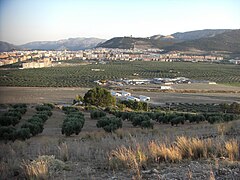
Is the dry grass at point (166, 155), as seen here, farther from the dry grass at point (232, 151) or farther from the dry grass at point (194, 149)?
the dry grass at point (232, 151)

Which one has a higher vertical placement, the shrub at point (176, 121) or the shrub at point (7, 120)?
the shrub at point (7, 120)

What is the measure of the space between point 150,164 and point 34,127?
11.8 metres

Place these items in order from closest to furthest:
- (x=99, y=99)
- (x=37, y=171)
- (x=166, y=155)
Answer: (x=37, y=171), (x=166, y=155), (x=99, y=99)

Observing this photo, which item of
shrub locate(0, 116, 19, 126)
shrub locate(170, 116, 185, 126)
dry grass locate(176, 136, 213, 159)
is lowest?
shrub locate(170, 116, 185, 126)

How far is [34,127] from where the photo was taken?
16766 mm

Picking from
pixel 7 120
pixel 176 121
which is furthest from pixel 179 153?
pixel 7 120

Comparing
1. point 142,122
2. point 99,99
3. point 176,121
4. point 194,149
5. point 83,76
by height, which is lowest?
Answer: point 83,76

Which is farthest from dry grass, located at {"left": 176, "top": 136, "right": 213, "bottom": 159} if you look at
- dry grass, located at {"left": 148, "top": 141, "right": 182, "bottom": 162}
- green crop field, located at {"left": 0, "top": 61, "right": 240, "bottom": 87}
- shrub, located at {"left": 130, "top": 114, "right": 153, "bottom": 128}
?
green crop field, located at {"left": 0, "top": 61, "right": 240, "bottom": 87}

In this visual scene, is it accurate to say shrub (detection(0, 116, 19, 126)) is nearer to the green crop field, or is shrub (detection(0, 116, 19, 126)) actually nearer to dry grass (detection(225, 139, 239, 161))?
dry grass (detection(225, 139, 239, 161))

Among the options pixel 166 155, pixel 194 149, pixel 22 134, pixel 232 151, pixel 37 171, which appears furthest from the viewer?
pixel 22 134

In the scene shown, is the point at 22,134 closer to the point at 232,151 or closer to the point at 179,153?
the point at 179,153

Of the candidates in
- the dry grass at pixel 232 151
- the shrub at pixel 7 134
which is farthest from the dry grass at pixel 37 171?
the shrub at pixel 7 134

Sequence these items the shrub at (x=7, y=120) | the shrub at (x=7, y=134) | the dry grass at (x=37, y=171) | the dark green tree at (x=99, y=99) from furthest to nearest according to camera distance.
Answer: the dark green tree at (x=99, y=99), the shrub at (x=7, y=120), the shrub at (x=7, y=134), the dry grass at (x=37, y=171)

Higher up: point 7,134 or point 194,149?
point 194,149
